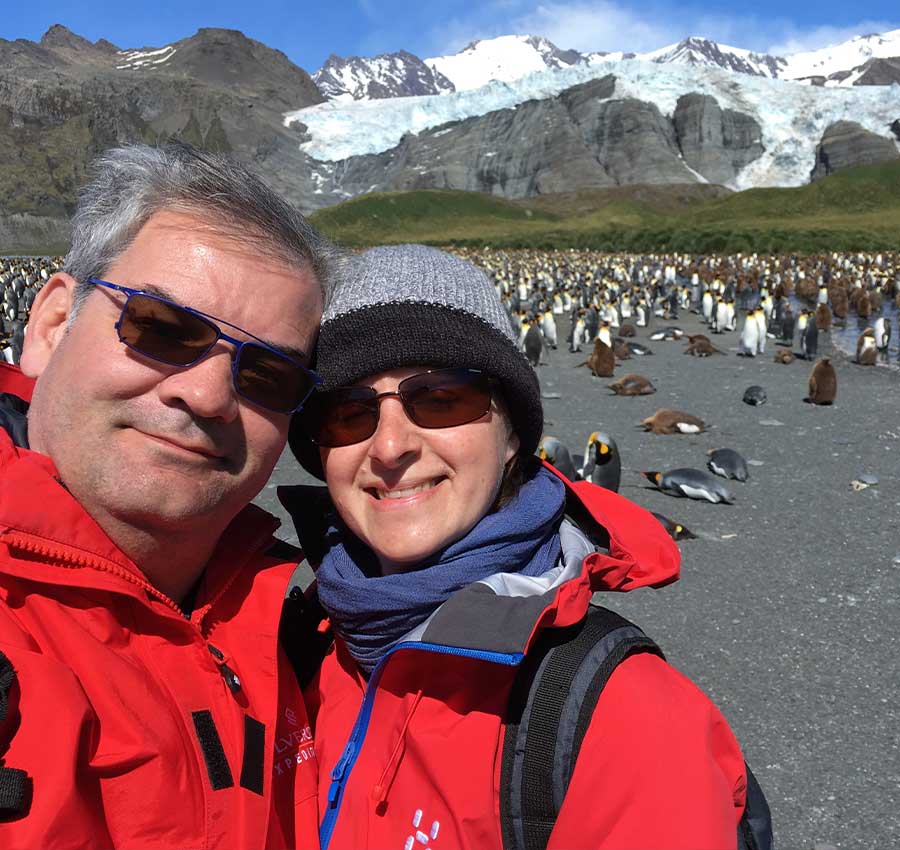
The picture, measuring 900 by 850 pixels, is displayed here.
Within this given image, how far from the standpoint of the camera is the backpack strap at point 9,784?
0.82 metres

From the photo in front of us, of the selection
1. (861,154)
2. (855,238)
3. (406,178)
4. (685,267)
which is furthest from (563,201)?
(685,267)

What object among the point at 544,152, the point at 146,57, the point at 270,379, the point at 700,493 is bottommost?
the point at 700,493

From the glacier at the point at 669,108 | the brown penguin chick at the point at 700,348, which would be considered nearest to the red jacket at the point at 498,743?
the brown penguin chick at the point at 700,348

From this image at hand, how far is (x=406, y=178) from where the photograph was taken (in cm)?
8250

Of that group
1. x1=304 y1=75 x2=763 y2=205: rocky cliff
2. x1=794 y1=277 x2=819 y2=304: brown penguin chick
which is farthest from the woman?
x1=304 y1=75 x2=763 y2=205: rocky cliff

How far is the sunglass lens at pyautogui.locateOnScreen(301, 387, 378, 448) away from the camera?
1.41 m

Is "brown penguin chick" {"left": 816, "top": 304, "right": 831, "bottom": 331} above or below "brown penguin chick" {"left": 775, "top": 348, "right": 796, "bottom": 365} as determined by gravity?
above

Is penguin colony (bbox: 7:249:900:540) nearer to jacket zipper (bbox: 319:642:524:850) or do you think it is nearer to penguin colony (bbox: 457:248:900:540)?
penguin colony (bbox: 457:248:900:540)

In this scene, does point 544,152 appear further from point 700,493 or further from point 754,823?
point 754,823

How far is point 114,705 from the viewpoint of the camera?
Answer: 0.99 m

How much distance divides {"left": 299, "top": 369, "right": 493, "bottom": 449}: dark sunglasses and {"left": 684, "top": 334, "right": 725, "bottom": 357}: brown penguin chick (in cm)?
1426

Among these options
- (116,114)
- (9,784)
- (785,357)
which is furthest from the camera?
(116,114)

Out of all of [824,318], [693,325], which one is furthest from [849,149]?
[824,318]

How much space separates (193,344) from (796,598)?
4.62m
